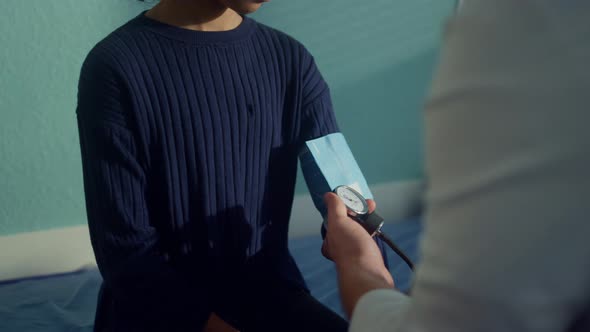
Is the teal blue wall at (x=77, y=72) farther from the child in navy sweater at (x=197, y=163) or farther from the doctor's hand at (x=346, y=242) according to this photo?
the doctor's hand at (x=346, y=242)

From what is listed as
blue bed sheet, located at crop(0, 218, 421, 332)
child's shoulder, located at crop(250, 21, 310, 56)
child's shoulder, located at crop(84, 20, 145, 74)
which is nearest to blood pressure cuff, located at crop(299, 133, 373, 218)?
child's shoulder, located at crop(250, 21, 310, 56)

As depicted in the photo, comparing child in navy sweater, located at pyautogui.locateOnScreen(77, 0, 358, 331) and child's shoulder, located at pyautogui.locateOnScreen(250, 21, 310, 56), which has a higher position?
child's shoulder, located at pyautogui.locateOnScreen(250, 21, 310, 56)

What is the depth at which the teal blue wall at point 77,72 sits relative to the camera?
4.51 ft

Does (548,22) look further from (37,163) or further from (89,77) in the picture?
(37,163)

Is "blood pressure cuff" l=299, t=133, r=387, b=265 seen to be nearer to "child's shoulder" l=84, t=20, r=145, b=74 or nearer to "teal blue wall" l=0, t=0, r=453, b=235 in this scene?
"child's shoulder" l=84, t=20, r=145, b=74

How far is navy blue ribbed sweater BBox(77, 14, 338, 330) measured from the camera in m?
0.74

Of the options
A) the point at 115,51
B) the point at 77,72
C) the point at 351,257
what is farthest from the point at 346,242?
the point at 77,72

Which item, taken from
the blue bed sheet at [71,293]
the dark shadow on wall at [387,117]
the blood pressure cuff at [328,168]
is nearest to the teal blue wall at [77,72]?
the dark shadow on wall at [387,117]

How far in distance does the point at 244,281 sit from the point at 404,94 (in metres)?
1.19

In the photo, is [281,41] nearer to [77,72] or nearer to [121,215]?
[121,215]

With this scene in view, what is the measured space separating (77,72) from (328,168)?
2.95ft

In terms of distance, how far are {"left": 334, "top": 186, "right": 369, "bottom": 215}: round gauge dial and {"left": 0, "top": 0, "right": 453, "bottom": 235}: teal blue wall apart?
3.04ft

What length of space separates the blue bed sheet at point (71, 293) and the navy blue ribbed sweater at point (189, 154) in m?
0.59

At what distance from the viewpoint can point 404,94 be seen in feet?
6.11
